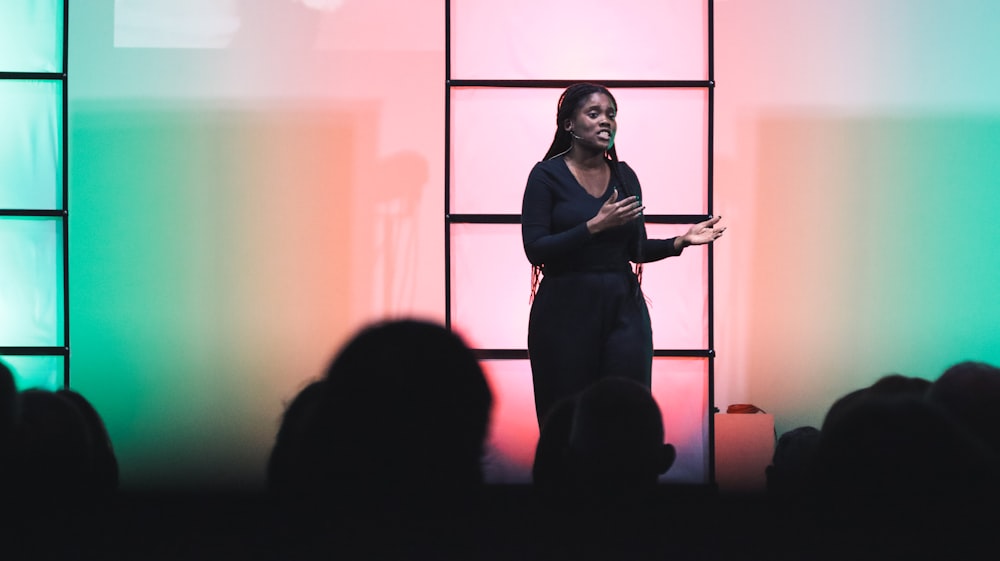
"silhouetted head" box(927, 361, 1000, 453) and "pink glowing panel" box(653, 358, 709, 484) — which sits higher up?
"silhouetted head" box(927, 361, 1000, 453)

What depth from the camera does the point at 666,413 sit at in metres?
3.73

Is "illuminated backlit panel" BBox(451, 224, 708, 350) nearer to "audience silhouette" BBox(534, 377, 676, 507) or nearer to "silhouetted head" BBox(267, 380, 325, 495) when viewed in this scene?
"audience silhouette" BBox(534, 377, 676, 507)

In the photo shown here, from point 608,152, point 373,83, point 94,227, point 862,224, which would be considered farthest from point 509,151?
point 94,227

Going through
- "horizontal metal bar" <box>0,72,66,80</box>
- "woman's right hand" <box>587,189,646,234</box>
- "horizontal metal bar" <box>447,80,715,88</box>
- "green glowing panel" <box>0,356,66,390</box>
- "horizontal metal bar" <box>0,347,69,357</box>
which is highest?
"horizontal metal bar" <box>0,72,66,80</box>

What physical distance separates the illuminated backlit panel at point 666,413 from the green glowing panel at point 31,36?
86.6 inches

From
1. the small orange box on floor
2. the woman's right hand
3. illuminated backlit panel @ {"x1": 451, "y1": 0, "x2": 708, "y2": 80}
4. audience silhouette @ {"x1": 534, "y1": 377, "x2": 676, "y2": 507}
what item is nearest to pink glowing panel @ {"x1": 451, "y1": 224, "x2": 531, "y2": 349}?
illuminated backlit panel @ {"x1": 451, "y1": 0, "x2": 708, "y2": 80}

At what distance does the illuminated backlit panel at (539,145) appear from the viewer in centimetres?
372

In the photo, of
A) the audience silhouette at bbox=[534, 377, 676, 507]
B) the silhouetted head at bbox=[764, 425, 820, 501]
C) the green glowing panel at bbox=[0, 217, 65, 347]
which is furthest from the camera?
the green glowing panel at bbox=[0, 217, 65, 347]

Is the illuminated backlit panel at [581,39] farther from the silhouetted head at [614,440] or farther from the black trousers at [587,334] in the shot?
the silhouetted head at [614,440]

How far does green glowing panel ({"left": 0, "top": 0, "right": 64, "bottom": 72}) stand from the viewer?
379cm

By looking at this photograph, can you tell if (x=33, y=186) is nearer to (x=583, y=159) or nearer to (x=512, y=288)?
(x=512, y=288)

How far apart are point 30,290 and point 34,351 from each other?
256 mm

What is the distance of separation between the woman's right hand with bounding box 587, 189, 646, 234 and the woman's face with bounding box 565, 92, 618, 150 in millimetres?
258

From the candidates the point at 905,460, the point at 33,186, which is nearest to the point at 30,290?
the point at 33,186
